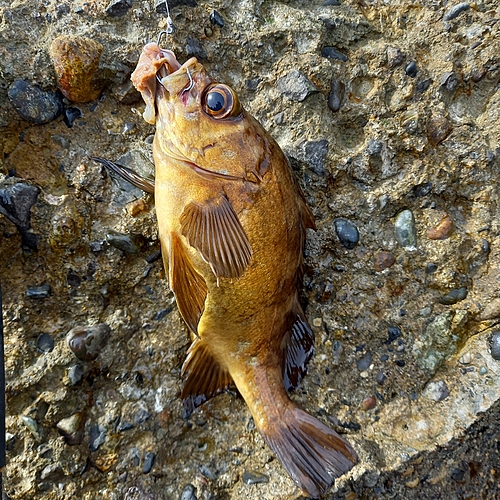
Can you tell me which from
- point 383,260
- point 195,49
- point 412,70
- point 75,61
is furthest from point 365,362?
point 75,61

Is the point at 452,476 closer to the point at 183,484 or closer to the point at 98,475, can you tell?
Answer: the point at 183,484

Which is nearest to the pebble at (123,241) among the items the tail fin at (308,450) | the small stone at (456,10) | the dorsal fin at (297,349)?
the dorsal fin at (297,349)

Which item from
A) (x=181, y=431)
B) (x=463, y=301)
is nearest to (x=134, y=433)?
(x=181, y=431)

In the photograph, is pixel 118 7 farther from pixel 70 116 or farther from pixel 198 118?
pixel 198 118

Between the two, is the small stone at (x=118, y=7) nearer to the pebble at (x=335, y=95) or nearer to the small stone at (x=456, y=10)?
the pebble at (x=335, y=95)

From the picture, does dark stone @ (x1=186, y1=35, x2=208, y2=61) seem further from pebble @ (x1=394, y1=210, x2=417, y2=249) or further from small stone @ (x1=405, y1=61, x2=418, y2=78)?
pebble @ (x1=394, y1=210, x2=417, y2=249)
